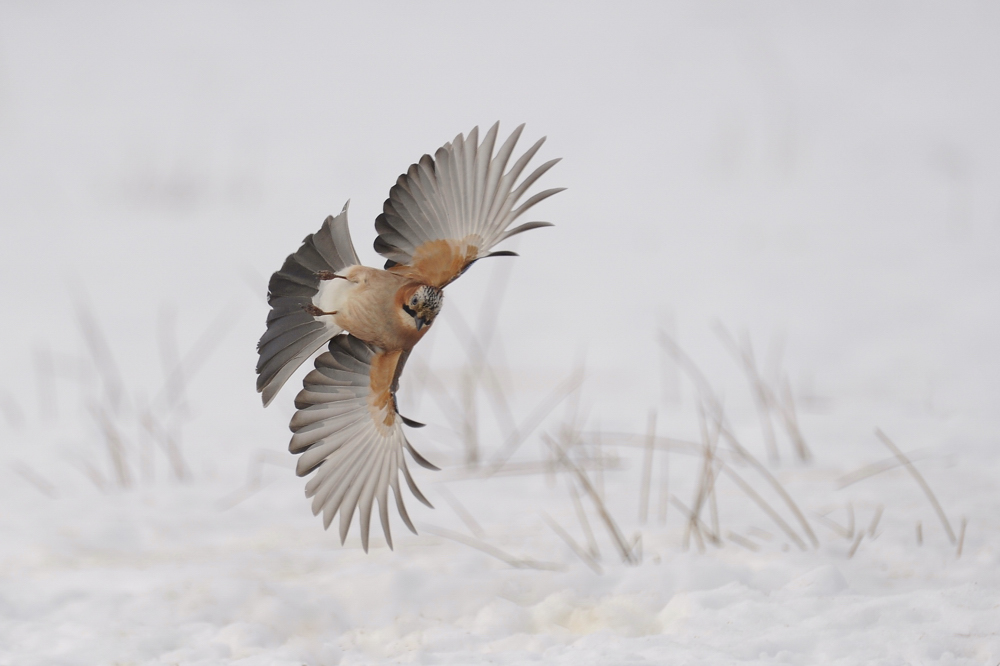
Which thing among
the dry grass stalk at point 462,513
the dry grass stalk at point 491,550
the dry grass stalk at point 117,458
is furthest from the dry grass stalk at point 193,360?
the dry grass stalk at point 491,550

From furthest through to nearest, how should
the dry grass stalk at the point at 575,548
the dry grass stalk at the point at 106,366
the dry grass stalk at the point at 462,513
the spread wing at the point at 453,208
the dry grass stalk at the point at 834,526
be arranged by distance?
the dry grass stalk at the point at 106,366 < the dry grass stalk at the point at 462,513 < the dry grass stalk at the point at 834,526 < the dry grass stalk at the point at 575,548 < the spread wing at the point at 453,208

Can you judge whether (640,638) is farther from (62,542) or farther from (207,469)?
(207,469)

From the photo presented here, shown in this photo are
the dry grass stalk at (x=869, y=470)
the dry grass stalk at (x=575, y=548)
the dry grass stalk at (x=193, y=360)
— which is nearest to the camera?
the dry grass stalk at (x=575, y=548)

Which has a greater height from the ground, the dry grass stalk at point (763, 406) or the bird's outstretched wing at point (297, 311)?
the bird's outstretched wing at point (297, 311)

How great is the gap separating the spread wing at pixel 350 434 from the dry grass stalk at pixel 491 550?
1.87 ft

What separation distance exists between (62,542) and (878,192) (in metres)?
5.17

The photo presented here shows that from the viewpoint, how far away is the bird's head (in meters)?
0.89

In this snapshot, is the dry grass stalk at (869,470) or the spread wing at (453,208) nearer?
the spread wing at (453,208)

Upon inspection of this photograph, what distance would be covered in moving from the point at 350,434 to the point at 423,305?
261 millimetres

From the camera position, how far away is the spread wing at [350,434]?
1.03 meters

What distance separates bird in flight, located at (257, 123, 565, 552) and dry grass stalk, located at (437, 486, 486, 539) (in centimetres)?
73

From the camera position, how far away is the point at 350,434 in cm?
108

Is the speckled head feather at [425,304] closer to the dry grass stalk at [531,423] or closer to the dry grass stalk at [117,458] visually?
the dry grass stalk at [531,423]

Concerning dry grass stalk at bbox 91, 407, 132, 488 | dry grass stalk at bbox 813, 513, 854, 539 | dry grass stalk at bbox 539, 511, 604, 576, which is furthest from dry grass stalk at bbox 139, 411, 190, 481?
dry grass stalk at bbox 813, 513, 854, 539
